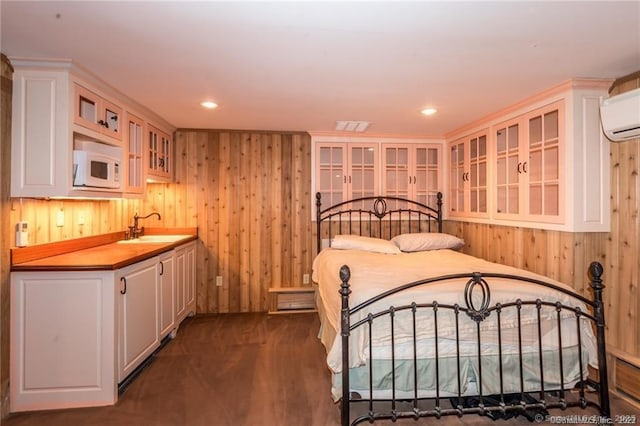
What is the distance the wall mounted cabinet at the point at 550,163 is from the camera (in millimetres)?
2555

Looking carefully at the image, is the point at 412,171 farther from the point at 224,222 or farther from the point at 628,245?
the point at 224,222

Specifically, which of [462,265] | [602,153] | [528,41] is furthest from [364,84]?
[602,153]

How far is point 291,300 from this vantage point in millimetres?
4184

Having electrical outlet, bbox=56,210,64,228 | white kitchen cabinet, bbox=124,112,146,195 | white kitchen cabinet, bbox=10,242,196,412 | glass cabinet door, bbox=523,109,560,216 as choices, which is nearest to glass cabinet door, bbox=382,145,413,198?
glass cabinet door, bbox=523,109,560,216

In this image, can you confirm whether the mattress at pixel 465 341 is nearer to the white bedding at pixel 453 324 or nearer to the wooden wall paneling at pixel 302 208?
the white bedding at pixel 453 324

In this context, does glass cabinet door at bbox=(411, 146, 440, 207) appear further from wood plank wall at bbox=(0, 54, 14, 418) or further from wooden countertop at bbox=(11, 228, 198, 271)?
wood plank wall at bbox=(0, 54, 14, 418)

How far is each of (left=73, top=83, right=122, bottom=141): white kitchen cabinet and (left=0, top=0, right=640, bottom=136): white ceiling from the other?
178 mm

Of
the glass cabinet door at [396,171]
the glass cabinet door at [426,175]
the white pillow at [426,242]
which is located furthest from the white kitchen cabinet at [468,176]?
the glass cabinet door at [396,171]

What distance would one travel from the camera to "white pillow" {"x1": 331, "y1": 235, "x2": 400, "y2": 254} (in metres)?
3.66

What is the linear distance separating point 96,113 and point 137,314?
1.59 metres

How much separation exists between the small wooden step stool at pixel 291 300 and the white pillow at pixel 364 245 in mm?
795

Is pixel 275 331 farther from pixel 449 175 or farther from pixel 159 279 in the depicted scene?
pixel 449 175

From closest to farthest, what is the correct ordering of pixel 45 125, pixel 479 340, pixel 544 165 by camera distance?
pixel 479 340 < pixel 45 125 < pixel 544 165

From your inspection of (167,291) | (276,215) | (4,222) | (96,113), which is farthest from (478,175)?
(4,222)
